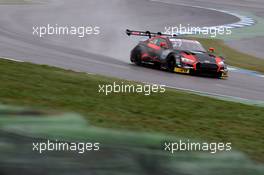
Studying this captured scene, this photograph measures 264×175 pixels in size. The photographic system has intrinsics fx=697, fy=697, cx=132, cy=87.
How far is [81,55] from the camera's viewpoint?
2059 centimetres

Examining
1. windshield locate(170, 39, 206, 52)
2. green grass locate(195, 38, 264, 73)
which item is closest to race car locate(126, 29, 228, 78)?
windshield locate(170, 39, 206, 52)

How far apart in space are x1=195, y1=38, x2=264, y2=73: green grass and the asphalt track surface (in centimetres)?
190

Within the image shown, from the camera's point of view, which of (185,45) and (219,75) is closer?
(219,75)

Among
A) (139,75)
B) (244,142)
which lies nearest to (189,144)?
(244,142)

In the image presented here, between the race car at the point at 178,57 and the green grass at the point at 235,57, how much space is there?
2403 millimetres

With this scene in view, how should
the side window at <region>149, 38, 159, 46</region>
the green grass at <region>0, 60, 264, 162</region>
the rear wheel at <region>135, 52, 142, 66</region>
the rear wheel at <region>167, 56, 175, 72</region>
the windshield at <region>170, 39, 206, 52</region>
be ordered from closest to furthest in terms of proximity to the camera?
the green grass at <region>0, 60, 264, 162</region> → the rear wheel at <region>167, 56, 175, 72</region> → the windshield at <region>170, 39, 206, 52</region> → the side window at <region>149, 38, 159, 46</region> → the rear wheel at <region>135, 52, 142, 66</region>

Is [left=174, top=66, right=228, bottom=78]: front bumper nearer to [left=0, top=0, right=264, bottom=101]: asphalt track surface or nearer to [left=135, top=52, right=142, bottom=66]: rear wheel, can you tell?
[left=0, top=0, right=264, bottom=101]: asphalt track surface

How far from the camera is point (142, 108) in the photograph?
893 centimetres

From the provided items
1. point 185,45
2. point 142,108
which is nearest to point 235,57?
point 185,45

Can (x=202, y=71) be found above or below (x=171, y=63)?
below

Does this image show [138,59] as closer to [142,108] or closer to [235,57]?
[235,57]

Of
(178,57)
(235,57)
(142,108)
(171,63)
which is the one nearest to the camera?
(142,108)

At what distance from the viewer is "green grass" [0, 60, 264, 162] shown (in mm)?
7691

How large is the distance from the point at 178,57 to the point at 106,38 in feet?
25.8
